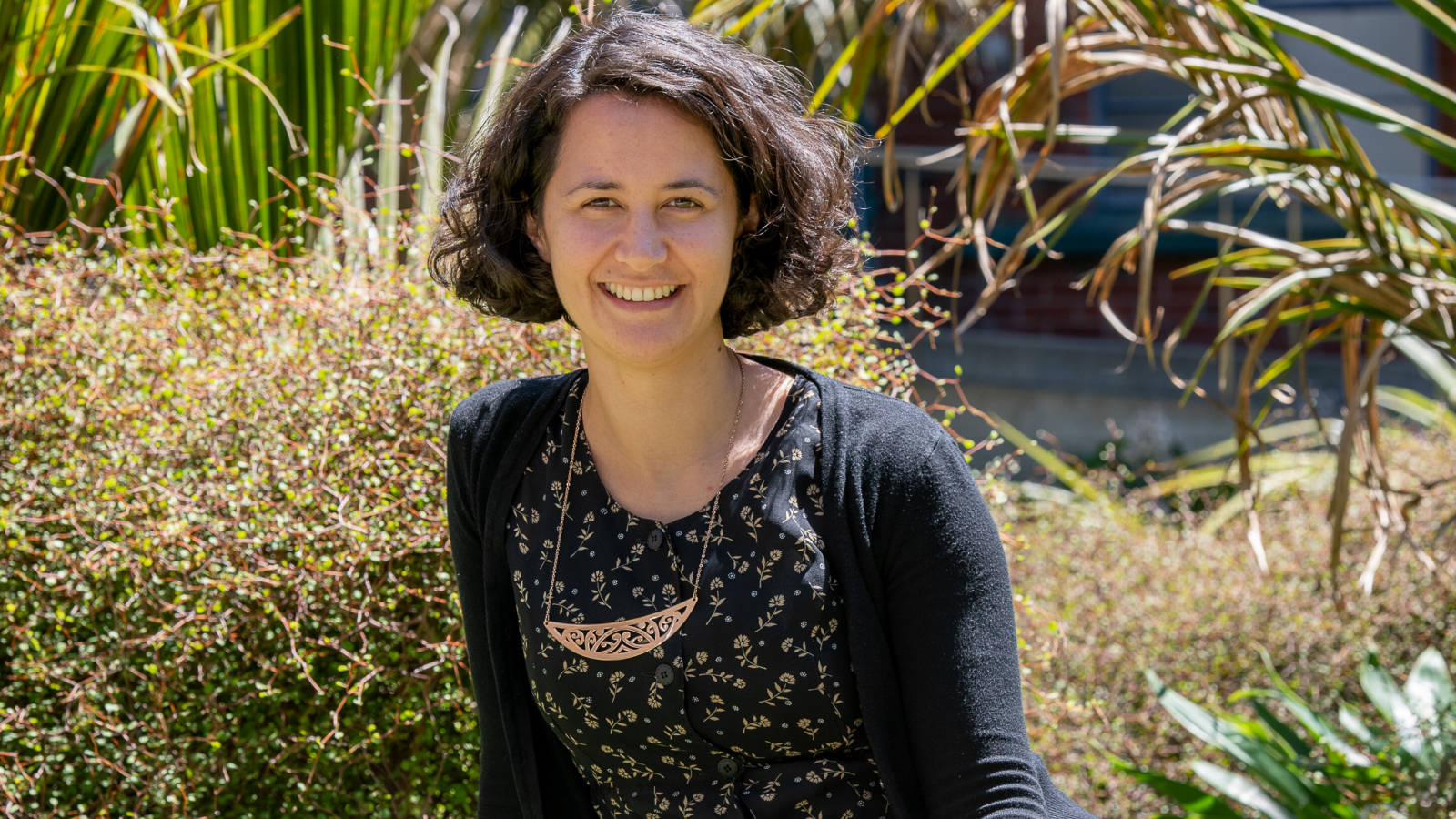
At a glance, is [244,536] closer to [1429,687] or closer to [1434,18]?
[1434,18]

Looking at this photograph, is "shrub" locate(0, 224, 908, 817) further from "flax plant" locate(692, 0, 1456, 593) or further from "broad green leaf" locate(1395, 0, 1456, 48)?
"broad green leaf" locate(1395, 0, 1456, 48)

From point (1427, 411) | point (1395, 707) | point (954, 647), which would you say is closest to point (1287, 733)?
point (1395, 707)

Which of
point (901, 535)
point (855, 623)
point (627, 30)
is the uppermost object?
point (627, 30)

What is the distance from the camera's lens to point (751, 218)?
1.68m

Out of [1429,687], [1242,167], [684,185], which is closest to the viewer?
[684,185]

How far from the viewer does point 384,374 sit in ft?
7.05

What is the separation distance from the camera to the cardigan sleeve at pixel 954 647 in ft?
4.65

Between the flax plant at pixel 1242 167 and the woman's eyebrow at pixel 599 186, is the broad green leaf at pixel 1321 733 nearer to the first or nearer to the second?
the flax plant at pixel 1242 167

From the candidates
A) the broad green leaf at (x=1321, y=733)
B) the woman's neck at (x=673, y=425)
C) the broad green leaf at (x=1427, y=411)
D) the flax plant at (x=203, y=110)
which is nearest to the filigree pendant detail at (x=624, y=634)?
the woman's neck at (x=673, y=425)

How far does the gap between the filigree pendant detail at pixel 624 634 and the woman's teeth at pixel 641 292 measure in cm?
37

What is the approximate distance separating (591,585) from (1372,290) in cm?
194

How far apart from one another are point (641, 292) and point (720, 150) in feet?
0.67

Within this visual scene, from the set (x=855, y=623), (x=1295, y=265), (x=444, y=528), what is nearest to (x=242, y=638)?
(x=444, y=528)

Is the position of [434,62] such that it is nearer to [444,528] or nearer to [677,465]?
[444,528]
